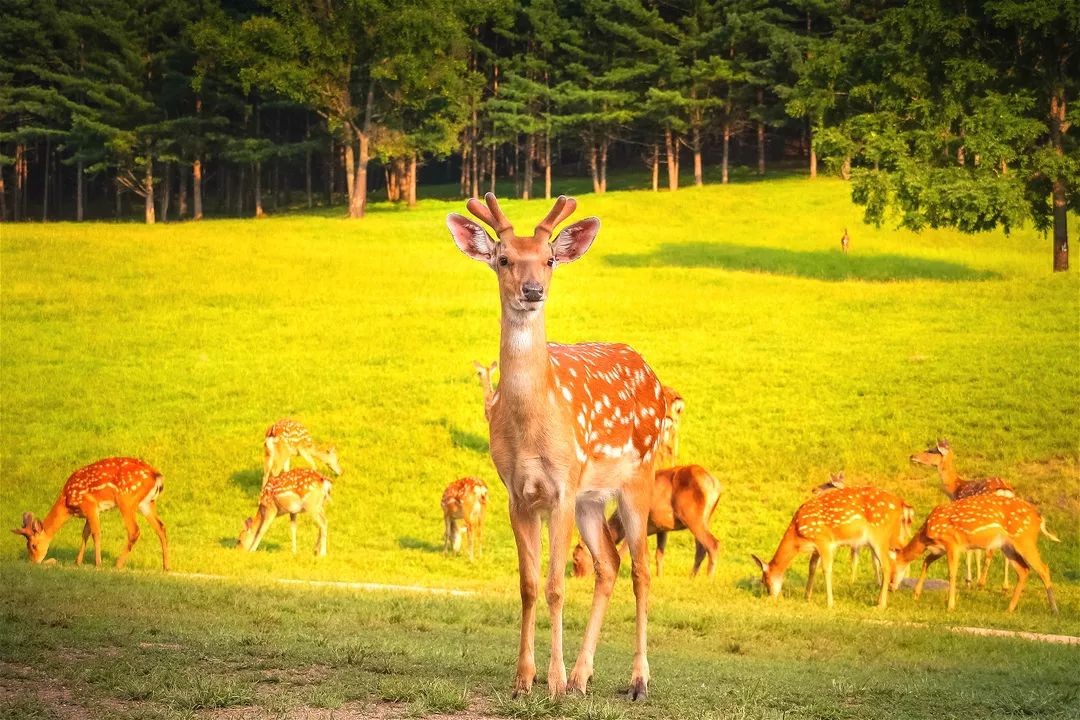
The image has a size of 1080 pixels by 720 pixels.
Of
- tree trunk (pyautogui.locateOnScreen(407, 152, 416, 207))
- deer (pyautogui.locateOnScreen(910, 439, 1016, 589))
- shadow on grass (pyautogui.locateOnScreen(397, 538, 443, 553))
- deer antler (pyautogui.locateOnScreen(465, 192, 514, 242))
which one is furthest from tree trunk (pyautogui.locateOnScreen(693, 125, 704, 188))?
deer antler (pyautogui.locateOnScreen(465, 192, 514, 242))

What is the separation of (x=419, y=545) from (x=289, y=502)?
1957 millimetres

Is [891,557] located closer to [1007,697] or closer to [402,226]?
[1007,697]

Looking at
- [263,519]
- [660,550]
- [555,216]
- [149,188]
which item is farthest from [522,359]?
[149,188]

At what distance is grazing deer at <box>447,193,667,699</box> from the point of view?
283 inches

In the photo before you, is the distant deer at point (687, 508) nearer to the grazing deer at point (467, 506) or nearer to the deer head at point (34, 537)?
the grazing deer at point (467, 506)

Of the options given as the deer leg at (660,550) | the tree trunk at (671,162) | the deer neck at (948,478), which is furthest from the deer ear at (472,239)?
the tree trunk at (671,162)

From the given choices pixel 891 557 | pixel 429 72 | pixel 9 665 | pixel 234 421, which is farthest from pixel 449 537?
pixel 429 72

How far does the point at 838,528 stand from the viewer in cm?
1398

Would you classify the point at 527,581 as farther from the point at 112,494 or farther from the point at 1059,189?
the point at 1059,189

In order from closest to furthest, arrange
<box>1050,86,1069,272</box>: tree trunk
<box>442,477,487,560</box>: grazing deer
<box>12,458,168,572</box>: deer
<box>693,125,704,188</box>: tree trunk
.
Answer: <box>12,458,168,572</box>: deer < <box>442,477,487,560</box>: grazing deer < <box>1050,86,1069,272</box>: tree trunk < <box>693,125,704,188</box>: tree trunk

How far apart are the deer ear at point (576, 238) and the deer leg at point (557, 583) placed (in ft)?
5.04

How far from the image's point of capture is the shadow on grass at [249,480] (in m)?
20.6

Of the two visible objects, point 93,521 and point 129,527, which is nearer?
point 129,527

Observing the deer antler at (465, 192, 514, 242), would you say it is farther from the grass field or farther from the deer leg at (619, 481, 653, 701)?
the grass field
